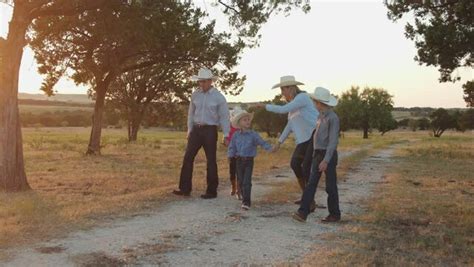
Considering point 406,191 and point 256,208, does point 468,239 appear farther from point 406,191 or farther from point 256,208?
point 406,191

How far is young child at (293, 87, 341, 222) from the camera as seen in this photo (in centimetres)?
830

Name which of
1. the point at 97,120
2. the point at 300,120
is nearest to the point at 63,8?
the point at 300,120

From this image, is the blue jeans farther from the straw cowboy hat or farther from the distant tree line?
the distant tree line

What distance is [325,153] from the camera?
27.6 ft

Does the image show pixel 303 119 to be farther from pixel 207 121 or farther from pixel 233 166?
pixel 233 166

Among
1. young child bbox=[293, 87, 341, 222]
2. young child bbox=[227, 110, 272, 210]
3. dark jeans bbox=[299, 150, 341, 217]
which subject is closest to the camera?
young child bbox=[293, 87, 341, 222]

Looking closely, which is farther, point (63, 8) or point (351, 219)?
point (63, 8)

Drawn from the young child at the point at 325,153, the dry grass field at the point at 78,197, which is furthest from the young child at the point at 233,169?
the young child at the point at 325,153

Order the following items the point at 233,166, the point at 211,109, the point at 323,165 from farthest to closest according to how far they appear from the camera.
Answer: the point at 233,166
the point at 211,109
the point at 323,165

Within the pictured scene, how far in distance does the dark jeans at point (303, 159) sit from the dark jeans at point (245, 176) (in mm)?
815

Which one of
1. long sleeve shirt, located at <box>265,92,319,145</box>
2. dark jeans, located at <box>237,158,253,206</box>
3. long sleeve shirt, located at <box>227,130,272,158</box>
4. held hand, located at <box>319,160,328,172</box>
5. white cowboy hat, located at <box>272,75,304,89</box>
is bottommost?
dark jeans, located at <box>237,158,253,206</box>

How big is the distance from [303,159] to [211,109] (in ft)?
7.02

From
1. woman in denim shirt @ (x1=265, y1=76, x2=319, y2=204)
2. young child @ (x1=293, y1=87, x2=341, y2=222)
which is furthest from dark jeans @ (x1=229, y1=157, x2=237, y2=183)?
young child @ (x1=293, y1=87, x2=341, y2=222)

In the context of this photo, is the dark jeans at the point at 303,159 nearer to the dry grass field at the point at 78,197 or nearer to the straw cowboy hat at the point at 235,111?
the straw cowboy hat at the point at 235,111
